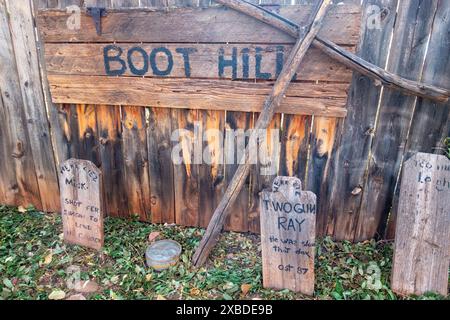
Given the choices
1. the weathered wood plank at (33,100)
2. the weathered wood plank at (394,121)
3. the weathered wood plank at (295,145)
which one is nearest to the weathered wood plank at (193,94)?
the weathered wood plank at (295,145)

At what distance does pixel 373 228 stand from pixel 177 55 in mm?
2045

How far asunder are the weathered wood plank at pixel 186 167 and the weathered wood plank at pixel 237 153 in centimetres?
25

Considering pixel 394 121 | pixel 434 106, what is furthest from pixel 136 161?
pixel 434 106

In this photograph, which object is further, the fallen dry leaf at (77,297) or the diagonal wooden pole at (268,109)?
the fallen dry leaf at (77,297)

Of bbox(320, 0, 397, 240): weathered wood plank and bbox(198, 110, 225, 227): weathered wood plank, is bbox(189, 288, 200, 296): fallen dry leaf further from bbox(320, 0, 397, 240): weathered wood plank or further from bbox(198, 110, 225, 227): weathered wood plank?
bbox(320, 0, 397, 240): weathered wood plank

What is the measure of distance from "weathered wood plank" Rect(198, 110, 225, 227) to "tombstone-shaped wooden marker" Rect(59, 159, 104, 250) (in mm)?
814

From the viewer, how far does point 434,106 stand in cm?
228

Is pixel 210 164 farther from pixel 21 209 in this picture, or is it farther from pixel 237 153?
pixel 21 209

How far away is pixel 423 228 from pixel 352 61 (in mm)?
1172

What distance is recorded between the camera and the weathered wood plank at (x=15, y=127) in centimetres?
268

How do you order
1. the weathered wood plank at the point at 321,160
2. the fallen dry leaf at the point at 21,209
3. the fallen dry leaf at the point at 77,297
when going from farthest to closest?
the fallen dry leaf at the point at 21,209
the weathered wood plank at the point at 321,160
the fallen dry leaf at the point at 77,297

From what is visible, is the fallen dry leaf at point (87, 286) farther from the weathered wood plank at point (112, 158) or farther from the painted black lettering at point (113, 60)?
the painted black lettering at point (113, 60)
